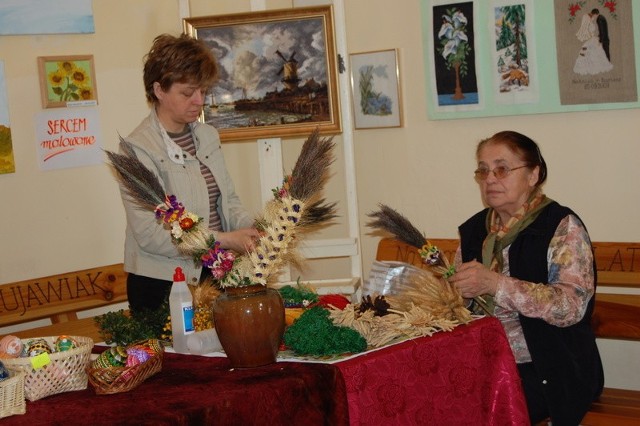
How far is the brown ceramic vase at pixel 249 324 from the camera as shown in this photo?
237 cm

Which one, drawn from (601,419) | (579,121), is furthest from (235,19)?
(601,419)

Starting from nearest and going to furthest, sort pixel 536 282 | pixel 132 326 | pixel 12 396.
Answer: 1. pixel 12 396
2. pixel 132 326
3. pixel 536 282

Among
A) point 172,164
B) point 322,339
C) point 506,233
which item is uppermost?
point 172,164

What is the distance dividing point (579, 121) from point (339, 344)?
204cm

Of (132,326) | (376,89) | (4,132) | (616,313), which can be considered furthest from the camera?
(376,89)

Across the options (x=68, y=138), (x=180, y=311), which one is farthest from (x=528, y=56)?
(x=180, y=311)

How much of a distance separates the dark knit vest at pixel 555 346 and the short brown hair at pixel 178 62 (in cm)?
125

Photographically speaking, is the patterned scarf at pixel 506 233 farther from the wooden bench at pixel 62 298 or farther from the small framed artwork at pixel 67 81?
the small framed artwork at pixel 67 81

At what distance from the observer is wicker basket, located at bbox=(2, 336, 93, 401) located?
7.19ft

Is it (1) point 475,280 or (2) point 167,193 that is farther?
(2) point 167,193

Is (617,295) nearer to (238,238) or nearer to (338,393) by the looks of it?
(238,238)

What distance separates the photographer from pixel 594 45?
3934 millimetres

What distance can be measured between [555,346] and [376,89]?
6.75 feet

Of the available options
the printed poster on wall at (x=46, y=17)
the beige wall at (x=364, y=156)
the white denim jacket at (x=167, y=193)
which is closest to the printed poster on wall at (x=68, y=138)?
the beige wall at (x=364, y=156)
